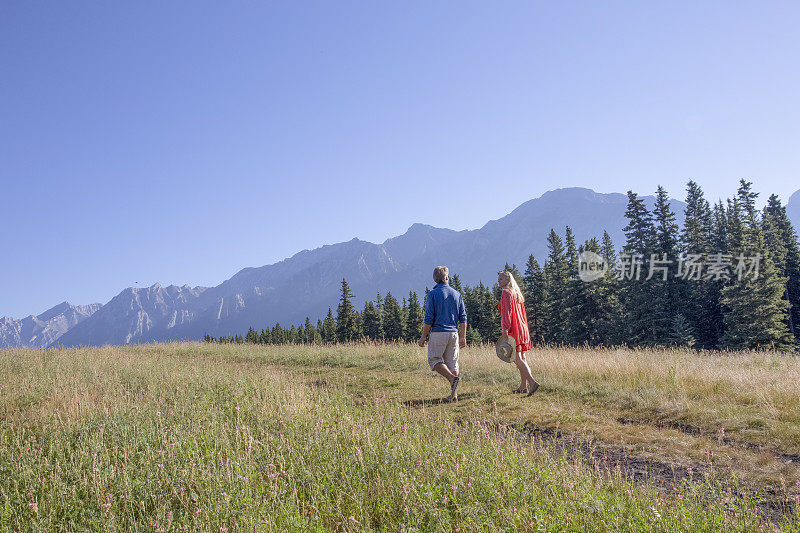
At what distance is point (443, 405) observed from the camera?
281 inches

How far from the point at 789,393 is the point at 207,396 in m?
9.65

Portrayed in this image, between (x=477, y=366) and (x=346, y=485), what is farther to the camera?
(x=477, y=366)

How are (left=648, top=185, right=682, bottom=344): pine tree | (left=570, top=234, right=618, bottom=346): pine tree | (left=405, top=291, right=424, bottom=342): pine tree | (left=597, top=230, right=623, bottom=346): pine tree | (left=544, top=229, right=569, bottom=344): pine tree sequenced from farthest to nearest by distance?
(left=405, top=291, right=424, bottom=342): pine tree
(left=544, top=229, right=569, bottom=344): pine tree
(left=570, top=234, right=618, bottom=346): pine tree
(left=597, top=230, right=623, bottom=346): pine tree
(left=648, top=185, right=682, bottom=344): pine tree

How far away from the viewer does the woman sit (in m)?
7.75

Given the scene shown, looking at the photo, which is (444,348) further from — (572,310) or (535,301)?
(535,301)

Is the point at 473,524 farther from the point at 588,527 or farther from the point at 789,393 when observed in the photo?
the point at 789,393

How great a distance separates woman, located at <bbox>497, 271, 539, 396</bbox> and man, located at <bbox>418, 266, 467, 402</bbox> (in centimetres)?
97

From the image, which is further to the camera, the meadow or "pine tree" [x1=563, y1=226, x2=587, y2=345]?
"pine tree" [x1=563, y1=226, x2=587, y2=345]

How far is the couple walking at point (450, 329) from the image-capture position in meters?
7.43

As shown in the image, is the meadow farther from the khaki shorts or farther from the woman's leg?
the khaki shorts

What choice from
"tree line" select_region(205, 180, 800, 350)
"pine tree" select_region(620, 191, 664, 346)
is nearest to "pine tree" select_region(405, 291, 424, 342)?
"tree line" select_region(205, 180, 800, 350)

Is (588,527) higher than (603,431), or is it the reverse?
(588,527)

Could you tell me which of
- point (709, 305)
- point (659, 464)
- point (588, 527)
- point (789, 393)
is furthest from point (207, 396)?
point (709, 305)

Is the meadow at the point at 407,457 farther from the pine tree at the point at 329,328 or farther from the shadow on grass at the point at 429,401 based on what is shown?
the pine tree at the point at 329,328
